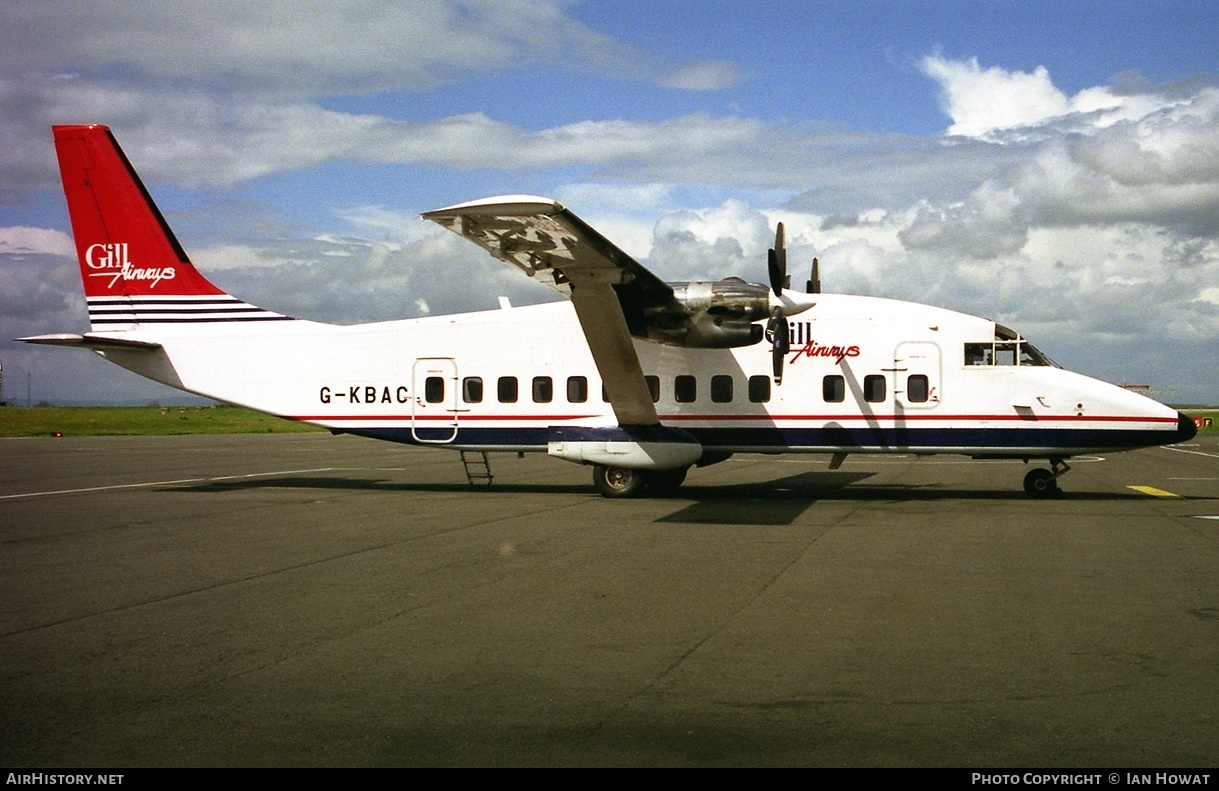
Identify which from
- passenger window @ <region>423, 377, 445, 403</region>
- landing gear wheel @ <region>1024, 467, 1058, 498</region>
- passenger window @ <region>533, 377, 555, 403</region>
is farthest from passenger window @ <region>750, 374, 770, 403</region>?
passenger window @ <region>423, 377, 445, 403</region>

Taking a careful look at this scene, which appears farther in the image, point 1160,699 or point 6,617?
point 6,617

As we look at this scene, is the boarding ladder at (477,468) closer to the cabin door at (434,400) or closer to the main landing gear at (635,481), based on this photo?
the cabin door at (434,400)

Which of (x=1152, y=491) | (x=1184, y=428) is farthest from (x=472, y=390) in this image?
(x=1152, y=491)

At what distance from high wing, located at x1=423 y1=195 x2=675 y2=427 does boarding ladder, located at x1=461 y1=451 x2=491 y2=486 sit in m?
3.79

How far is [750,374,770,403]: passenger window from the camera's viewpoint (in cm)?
1908

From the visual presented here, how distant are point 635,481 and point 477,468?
32.8 feet

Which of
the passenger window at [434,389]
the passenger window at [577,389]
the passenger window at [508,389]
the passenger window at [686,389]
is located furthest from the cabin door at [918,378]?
the passenger window at [434,389]

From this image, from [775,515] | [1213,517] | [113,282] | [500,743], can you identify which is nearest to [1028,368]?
[1213,517]

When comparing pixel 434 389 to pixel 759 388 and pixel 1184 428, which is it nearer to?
pixel 759 388

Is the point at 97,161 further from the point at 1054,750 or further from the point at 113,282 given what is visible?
the point at 1054,750

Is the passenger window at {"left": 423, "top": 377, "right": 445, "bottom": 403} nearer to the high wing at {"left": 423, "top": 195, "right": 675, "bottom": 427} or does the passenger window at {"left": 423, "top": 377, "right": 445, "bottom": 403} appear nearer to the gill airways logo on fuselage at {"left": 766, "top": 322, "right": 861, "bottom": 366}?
the high wing at {"left": 423, "top": 195, "right": 675, "bottom": 427}

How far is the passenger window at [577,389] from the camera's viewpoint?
19.8 metres

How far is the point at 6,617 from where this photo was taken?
8328mm
